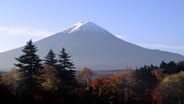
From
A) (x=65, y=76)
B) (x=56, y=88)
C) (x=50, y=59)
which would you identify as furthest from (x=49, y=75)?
(x=50, y=59)

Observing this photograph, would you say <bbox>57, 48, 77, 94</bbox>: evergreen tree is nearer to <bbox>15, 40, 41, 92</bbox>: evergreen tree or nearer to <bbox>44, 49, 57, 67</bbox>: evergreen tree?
<bbox>44, 49, 57, 67</bbox>: evergreen tree

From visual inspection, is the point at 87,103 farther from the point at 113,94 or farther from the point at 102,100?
the point at 113,94

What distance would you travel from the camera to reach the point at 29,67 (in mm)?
42219

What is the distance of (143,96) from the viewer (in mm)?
56531

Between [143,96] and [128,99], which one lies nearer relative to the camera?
[128,99]

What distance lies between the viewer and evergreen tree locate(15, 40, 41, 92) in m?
41.3

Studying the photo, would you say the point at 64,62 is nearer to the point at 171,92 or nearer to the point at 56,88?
the point at 56,88

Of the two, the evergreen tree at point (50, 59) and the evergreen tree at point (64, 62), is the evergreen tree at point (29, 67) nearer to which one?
the evergreen tree at point (50, 59)

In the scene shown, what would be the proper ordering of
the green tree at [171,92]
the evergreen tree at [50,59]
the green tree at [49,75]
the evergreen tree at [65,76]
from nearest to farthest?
the green tree at [49,75]
the evergreen tree at [65,76]
the evergreen tree at [50,59]
the green tree at [171,92]

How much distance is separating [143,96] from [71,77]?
14.1 m

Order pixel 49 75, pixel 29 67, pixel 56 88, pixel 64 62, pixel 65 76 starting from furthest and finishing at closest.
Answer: pixel 64 62
pixel 65 76
pixel 49 75
pixel 56 88
pixel 29 67

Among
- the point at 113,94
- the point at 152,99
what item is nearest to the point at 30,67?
the point at 113,94

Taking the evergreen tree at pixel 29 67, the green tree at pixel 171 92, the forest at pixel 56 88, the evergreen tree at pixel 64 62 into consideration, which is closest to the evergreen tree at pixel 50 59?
the forest at pixel 56 88

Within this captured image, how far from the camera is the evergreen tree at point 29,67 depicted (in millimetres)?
41284
